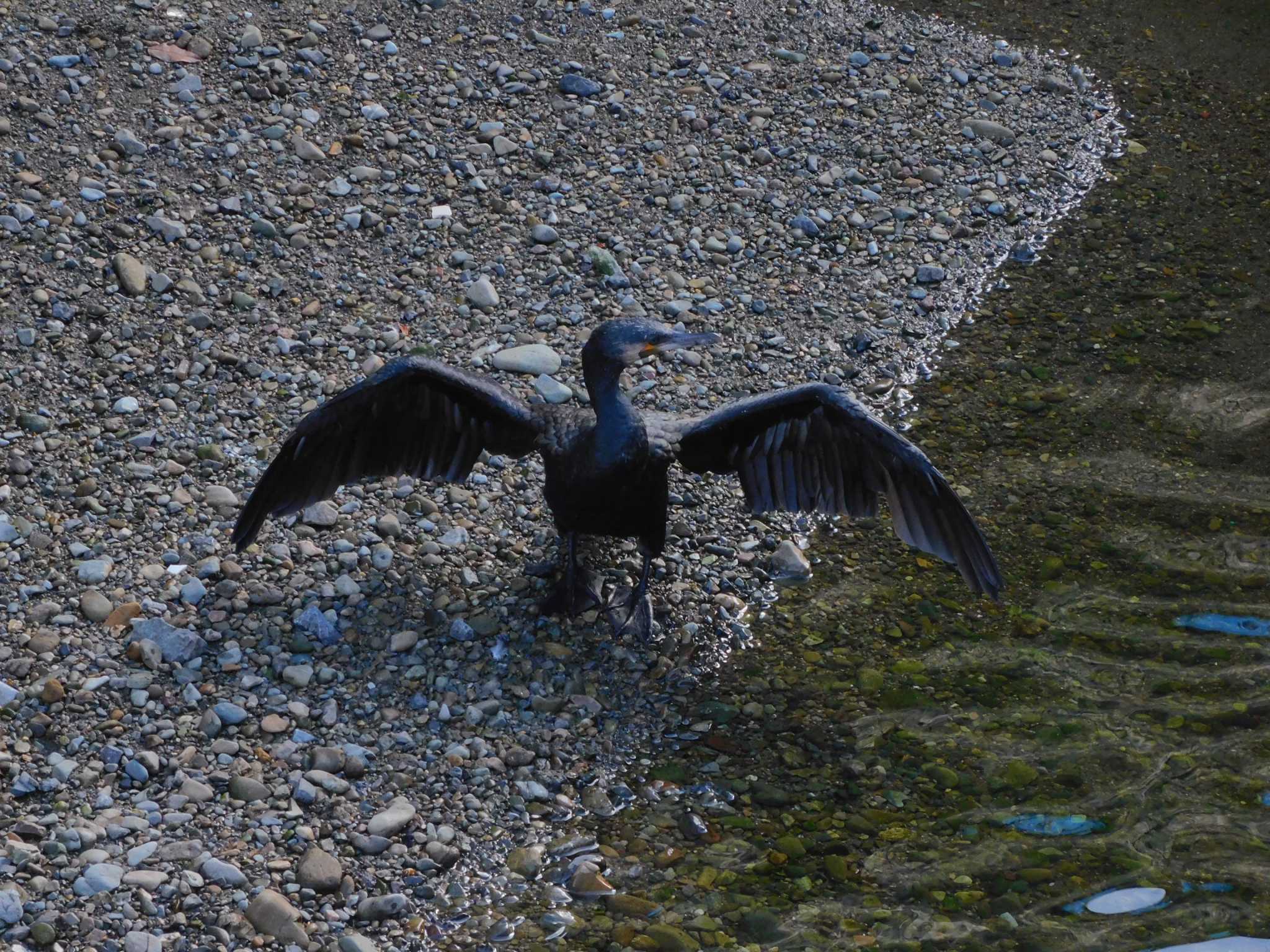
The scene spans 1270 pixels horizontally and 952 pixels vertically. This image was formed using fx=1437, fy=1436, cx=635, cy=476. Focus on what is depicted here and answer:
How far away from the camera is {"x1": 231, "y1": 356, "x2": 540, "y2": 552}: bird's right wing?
5.22 metres

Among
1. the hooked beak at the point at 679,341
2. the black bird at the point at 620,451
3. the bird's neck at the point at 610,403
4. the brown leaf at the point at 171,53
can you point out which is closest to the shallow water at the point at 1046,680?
the black bird at the point at 620,451

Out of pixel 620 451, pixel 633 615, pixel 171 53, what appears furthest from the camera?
pixel 171 53

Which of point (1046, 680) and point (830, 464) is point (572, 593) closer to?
point (830, 464)

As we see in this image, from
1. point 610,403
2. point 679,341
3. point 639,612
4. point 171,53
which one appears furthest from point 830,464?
point 171,53

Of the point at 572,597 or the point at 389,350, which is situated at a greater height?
the point at 389,350

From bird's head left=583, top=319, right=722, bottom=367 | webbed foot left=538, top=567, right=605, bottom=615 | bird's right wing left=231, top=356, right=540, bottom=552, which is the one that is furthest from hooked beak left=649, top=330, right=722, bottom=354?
webbed foot left=538, top=567, right=605, bottom=615

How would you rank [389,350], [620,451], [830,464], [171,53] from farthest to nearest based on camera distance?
1. [171,53]
2. [389,350]
3. [830,464]
4. [620,451]

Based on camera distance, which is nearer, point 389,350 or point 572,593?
point 572,593

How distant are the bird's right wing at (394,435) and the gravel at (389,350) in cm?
43

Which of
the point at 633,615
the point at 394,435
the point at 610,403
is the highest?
the point at 610,403

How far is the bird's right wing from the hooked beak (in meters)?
0.55

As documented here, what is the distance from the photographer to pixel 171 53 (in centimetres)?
805

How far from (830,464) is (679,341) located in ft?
2.37

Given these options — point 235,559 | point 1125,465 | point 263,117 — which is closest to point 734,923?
point 235,559
